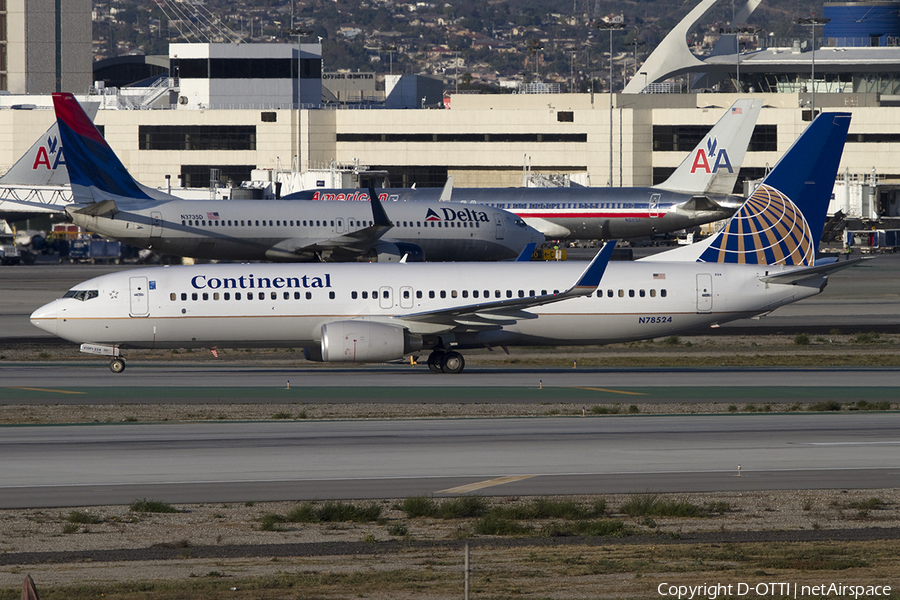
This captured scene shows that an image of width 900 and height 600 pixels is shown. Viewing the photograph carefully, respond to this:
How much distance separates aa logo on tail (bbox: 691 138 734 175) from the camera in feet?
292

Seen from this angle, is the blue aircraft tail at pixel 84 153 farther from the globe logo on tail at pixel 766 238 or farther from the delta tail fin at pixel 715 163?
the delta tail fin at pixel 715 163

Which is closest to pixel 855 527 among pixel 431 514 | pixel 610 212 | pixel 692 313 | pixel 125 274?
pixel 431 514

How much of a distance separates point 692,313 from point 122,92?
4807 inches

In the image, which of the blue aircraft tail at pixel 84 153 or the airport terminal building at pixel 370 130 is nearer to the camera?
the blue aircraft tail at pixel 84 153

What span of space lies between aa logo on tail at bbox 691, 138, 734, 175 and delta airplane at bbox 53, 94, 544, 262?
929 inches

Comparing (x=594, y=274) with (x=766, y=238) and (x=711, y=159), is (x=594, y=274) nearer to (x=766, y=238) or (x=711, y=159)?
(x=766, y=238)

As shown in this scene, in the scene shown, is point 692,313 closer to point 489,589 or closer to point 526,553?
point 526,553

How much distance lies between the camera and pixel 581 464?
23891 mm

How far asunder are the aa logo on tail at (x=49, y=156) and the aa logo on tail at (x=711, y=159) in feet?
189

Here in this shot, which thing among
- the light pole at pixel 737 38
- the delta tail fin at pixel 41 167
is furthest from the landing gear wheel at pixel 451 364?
the light pole at pixel 737 38

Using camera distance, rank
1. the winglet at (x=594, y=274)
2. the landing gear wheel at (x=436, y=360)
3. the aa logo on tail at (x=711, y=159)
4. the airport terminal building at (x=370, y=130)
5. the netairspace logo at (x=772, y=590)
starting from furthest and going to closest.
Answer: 1. the airport terminal building at (x=370, y=130)
2. the aa logo on tail at (x=711, y=159)
3. the landing gear wheel at (x=436, y=360)
4. the winglet at (x=594, y=274)
5. the netairspace logo at (x=772, y=590)

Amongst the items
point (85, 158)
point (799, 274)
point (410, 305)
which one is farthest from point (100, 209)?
point (799, 274)

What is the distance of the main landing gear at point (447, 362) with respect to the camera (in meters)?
38.7

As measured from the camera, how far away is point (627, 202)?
87.7 meters
